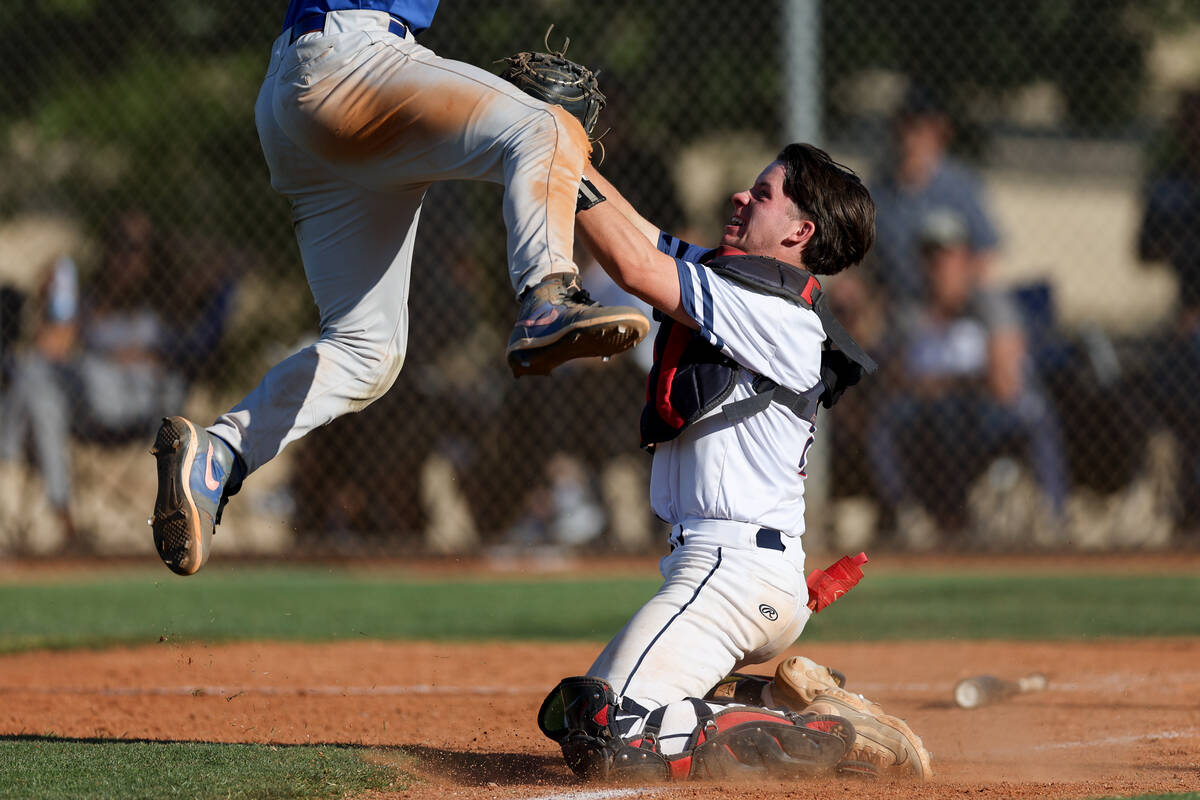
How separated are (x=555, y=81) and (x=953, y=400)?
6.30 metres

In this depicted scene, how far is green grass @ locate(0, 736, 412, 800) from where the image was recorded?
309 centimetres

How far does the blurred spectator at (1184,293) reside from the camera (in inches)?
365

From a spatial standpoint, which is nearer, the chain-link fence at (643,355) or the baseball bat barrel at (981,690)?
the baseball bat barrel at (981,690)

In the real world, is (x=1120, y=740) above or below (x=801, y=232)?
below

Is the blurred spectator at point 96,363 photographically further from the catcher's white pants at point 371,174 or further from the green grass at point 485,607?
the catcher's white pants at point 371,174

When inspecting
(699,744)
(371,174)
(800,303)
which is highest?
(371,174)

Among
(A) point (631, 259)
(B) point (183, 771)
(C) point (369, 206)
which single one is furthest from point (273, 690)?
(A) point (631, 259)

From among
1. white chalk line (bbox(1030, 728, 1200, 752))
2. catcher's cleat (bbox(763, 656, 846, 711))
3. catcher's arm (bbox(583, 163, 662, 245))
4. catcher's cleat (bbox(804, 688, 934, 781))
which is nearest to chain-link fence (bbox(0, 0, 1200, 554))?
white chalk line (bbox(1030, 728, 1200, 752))

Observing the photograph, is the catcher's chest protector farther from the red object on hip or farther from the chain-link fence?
the chain-link fence

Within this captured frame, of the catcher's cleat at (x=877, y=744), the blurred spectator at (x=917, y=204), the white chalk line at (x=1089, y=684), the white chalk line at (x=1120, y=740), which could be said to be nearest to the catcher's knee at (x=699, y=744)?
the catcher's cleat at (x=877, y=744)

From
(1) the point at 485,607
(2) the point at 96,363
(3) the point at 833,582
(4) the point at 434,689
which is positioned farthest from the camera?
(2) the point at 96,363

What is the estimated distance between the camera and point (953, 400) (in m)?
9.30

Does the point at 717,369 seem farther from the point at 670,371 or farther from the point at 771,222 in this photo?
the point at 771,222

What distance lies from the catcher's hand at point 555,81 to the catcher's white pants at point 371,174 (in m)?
0.18
